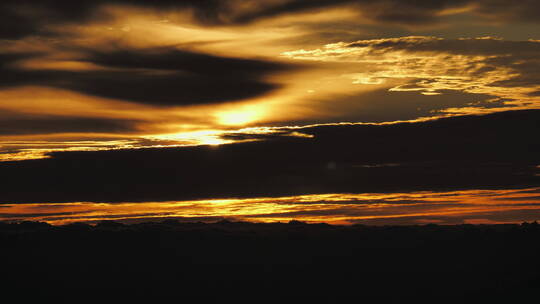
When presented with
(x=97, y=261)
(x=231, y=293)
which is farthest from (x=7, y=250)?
(x=231, y=293)

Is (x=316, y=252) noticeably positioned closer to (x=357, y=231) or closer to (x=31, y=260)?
(x=357, y=231)

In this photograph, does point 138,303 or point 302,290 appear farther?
point 302,290

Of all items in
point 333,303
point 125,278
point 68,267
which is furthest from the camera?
point 68,267

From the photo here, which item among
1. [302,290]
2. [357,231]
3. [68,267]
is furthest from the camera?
[357,231]

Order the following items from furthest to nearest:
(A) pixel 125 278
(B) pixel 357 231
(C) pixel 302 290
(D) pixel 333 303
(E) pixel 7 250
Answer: (B) pixel 357 231 → (E) pixel 7 250 → (A) pixel 125 278 → (C) pixel 302 290 → (D) pixel 333 303

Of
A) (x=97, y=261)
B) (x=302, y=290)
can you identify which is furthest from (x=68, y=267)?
(x=302, y=290)

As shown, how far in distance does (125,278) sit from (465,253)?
5010 cm

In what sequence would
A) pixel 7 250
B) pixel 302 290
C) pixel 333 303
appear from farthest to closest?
1. pixel 7 250
2. pixel 302 290
3. pixel 333 303

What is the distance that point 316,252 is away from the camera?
343 feet

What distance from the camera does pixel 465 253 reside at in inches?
3853

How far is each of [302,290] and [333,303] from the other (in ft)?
29.3

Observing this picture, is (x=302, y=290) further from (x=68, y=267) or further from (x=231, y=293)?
(x=68, y=267)

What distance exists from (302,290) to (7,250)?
55.1 metres

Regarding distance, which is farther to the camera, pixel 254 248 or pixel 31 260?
pixel 254 248
